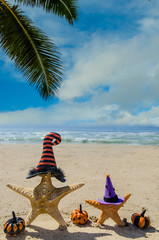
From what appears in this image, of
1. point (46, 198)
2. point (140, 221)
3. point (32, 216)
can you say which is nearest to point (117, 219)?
point (140, 221)

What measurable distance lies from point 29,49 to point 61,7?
84.2 inches

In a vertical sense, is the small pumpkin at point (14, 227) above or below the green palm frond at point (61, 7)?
below

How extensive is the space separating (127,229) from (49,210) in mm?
1299

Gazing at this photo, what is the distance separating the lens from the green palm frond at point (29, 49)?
4.59m

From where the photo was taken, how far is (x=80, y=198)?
4.27 m

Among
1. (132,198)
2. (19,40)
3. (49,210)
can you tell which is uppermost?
(19,40)

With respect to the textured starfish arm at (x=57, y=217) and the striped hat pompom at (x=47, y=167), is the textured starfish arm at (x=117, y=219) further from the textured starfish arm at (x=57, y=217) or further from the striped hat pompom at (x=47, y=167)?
the striped hat pompom at (x=47, y=167)

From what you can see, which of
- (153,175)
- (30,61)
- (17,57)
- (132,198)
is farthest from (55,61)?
(153,175)

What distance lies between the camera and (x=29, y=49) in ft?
15.2

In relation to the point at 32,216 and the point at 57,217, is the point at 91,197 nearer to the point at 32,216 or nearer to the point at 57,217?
the point at 57,217

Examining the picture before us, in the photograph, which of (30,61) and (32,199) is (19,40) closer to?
(30,61)

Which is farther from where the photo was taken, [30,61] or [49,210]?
[30,61]

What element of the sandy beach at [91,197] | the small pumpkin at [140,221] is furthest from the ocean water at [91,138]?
the small pumpkin at [140,221]

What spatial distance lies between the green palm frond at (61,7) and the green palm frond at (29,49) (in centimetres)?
102
